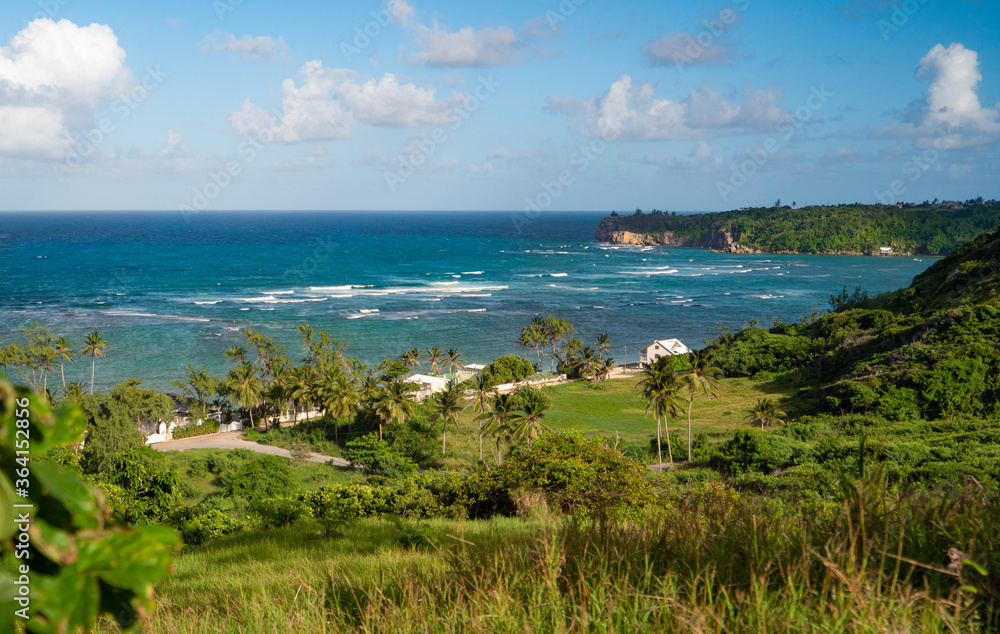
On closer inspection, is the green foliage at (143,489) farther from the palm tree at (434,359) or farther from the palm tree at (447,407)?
the palm tree at (434,359)

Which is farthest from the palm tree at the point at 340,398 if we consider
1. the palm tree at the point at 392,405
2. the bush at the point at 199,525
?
the bush at the point at 199,525

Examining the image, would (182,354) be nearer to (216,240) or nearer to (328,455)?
(328,455)

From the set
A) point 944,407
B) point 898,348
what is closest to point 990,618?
point 944,407

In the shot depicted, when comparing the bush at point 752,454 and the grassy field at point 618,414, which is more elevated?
the bush at point 752,454

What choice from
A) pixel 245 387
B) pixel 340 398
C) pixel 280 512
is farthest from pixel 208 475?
pixel 280 512

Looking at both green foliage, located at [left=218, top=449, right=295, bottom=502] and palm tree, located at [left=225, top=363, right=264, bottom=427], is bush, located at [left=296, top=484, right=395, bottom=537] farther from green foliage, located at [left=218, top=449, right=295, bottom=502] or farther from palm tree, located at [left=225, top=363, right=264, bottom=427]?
palm tree, located at [left=225, top=363, right=264, bottom=427]

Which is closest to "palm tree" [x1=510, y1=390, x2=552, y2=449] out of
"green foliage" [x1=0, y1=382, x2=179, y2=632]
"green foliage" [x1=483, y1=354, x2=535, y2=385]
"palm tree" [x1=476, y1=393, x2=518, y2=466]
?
"palm tree" [x1=476, y1=393, x2=518, y2=466]
